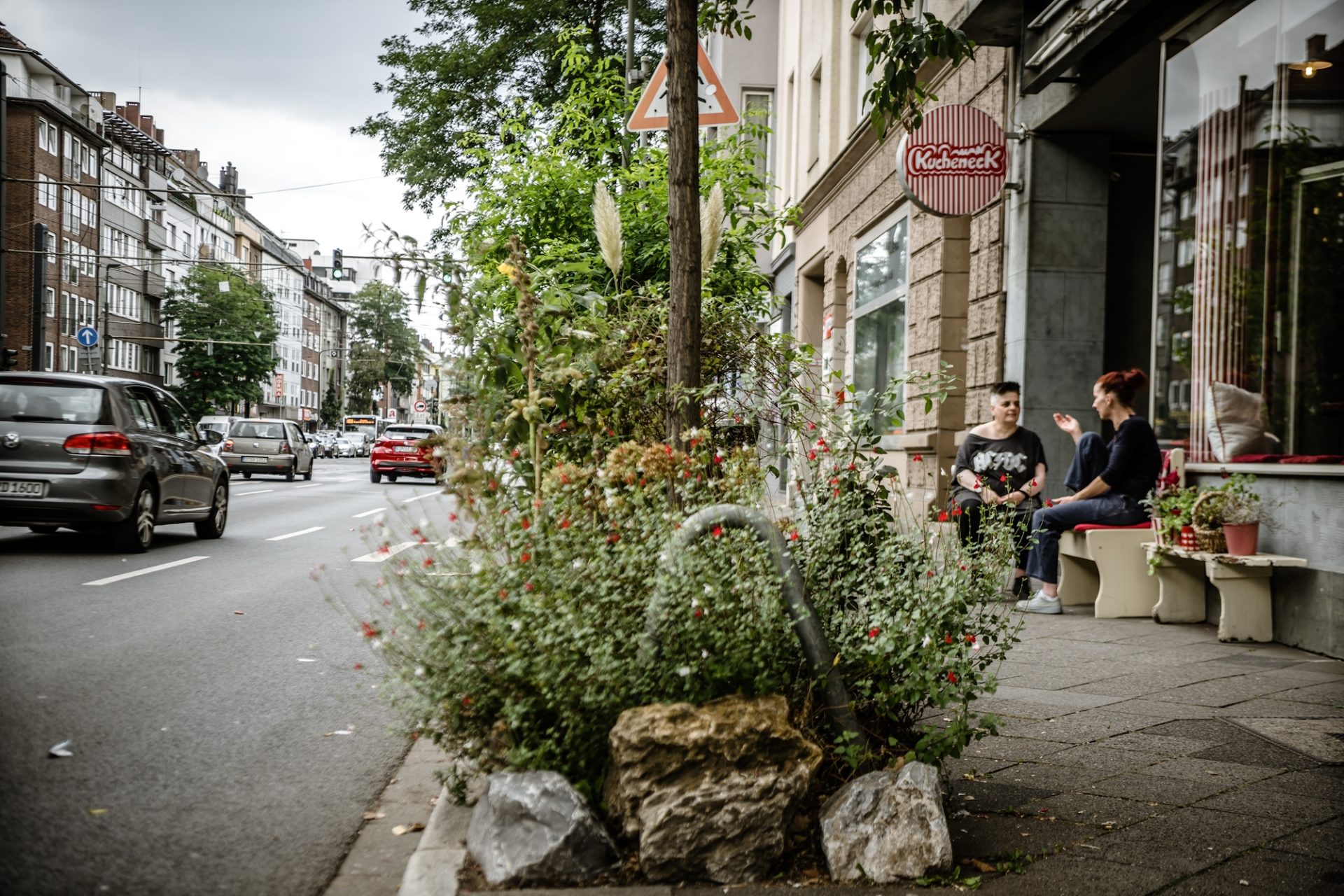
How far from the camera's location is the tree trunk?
4820 millimetres

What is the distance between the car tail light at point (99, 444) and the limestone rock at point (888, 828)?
10.3m

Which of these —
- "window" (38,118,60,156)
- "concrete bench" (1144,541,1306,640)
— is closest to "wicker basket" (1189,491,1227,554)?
"concrete bench" (1144,541,1306,640)

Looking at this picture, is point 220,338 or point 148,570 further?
point 220,338

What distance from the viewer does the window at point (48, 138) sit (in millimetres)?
55438

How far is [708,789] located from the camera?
3.34 meters

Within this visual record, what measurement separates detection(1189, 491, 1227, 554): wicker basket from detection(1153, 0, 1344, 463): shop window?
0.62 meters

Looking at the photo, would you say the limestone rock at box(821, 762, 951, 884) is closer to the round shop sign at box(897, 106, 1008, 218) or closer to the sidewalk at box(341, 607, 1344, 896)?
the sidewalk at box(341, 607, 1344, 896)

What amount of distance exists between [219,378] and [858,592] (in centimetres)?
6750

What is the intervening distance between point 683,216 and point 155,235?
7480cm

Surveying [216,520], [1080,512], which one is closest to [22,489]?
[216,520]

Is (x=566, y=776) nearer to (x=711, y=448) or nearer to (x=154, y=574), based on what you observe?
(x=711, y=448)

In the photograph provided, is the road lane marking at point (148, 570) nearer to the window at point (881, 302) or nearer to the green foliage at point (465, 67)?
the window at point (881, 302)

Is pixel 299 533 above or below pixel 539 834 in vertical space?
below

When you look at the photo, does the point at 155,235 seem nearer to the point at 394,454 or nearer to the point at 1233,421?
the point at 394,454
